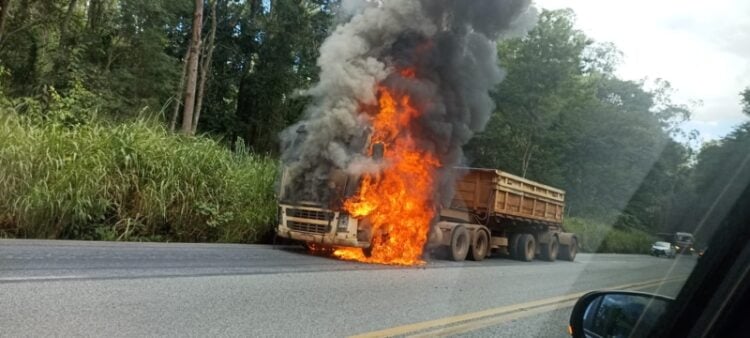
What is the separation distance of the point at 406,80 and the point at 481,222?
3914 mm

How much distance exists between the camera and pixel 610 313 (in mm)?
2361

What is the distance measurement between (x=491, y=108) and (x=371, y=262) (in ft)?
18.1

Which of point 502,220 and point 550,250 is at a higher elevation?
point 502,220

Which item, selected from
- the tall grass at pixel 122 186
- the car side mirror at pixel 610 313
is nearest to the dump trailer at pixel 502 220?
the tall grass at pixel 122 186

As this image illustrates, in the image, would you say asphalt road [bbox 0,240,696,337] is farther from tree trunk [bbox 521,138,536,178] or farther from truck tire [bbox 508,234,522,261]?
truck tire [bbox 508,234,522,261]

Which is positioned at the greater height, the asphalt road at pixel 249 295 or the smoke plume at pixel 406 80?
the smoke plume at pixel 406 80

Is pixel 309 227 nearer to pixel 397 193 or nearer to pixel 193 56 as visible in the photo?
pixel 397 193

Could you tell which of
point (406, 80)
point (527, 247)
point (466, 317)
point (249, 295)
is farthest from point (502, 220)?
point (249, 295)

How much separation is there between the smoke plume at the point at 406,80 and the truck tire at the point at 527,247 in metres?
2.96

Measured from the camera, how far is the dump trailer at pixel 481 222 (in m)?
11.2

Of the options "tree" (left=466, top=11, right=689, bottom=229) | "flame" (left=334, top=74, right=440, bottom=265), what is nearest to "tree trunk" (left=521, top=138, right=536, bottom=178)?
"tree" (left=466, top=11, right=689, bottom=229)

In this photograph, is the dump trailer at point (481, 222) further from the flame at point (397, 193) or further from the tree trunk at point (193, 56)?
the tree trunk at point (193, 56)

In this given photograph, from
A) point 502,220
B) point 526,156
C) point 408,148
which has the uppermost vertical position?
point 526,156

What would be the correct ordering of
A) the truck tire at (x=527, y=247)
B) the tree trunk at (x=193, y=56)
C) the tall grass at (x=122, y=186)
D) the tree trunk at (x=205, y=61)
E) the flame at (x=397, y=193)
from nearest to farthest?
the tall grass at (x=122, y=186)
the flame at (x=397, y=193)
the truck tire at (x=527, y=247)
the tree trunk at (x=193, y=56)
the tree trunk at (x=205, y=61)
